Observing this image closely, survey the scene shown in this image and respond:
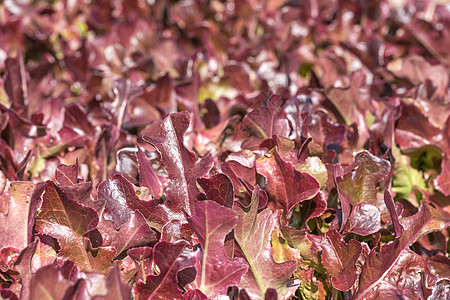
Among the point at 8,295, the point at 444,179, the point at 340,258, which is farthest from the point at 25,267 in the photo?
the point at 444,179

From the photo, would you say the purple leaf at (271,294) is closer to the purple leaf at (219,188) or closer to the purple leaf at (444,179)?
the purple leaf at (219,188)

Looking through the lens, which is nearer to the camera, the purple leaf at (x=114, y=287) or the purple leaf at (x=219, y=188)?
the purple leaf at (x=114, y=287)

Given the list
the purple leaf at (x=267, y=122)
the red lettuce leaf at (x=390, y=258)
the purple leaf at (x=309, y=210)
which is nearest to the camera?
the red lettuce leaf at (x=390, y=258)

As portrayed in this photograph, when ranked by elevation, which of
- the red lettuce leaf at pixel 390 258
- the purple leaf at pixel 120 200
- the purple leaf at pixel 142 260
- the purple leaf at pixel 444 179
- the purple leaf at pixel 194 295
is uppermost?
the purple leaf at pixel 120 200

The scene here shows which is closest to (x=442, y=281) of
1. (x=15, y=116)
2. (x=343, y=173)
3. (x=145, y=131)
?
(x=343, y=173)

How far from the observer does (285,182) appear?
150 centimetres

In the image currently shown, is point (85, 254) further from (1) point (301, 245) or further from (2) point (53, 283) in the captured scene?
(1) point (301, 245)

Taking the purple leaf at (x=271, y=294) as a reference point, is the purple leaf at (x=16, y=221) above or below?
above

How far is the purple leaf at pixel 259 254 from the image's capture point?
1.37 meters

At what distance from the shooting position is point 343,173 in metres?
1.63

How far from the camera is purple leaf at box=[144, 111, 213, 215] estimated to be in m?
1.43

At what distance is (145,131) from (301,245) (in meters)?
0.75

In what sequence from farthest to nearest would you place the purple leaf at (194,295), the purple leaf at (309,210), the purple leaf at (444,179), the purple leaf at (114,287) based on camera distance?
the purple leaf at (444,179)
the purple leaf at (309,210)
the purple leaf at (194,295)
the purple leaf at (114,287)

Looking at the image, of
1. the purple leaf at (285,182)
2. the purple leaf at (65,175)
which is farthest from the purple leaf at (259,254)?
the purple leaf at (65,175)
